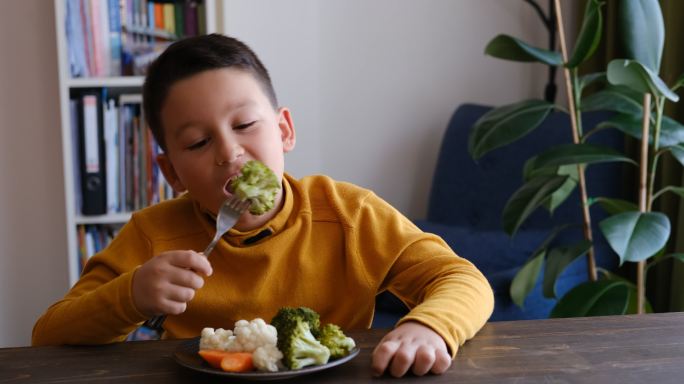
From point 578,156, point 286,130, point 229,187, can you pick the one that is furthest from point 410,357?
point 578,156

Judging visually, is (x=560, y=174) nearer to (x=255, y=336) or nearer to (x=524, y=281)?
(x=524, y=281)

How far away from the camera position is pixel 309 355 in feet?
2.96

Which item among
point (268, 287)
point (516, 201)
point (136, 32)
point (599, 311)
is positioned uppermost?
point (136, 32)

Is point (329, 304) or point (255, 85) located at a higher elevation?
point (255, 85)

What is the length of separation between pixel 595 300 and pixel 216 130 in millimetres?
1452

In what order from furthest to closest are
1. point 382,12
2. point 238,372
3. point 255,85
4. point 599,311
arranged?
1. point 382,12
2. point 599,311
3. point 255,85
4. point 238,372

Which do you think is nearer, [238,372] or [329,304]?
Result: [238,372]

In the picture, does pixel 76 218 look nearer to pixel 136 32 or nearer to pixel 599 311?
pixel 136 32

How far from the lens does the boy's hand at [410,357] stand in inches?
35.7

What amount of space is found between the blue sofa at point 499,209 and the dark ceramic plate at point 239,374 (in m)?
1.46

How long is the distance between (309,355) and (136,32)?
2.21m

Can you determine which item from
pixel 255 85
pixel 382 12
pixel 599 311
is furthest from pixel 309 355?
pixel 382 12

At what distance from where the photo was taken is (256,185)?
1.13 m

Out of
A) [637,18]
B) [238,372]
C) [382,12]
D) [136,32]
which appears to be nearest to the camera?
[238,372]
